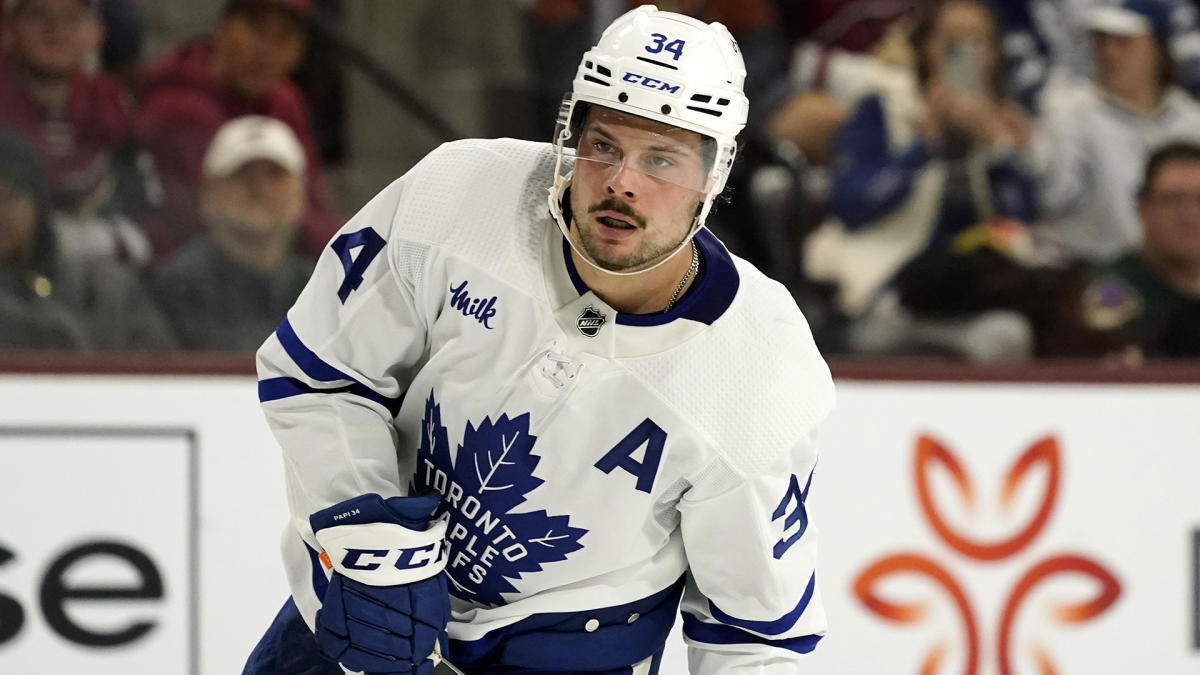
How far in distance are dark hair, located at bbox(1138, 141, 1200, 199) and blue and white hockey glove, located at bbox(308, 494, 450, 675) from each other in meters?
2.04

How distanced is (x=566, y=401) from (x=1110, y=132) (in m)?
1.95

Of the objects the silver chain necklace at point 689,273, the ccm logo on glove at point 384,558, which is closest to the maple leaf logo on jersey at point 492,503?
the ccm logo on glove at point 384,558

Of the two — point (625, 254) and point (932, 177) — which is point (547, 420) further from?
point (932, 177)

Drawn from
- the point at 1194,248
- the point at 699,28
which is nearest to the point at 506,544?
the point at 699,28

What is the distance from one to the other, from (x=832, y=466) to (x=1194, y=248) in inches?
38.2

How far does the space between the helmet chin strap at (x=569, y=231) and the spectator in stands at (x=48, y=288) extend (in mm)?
1404

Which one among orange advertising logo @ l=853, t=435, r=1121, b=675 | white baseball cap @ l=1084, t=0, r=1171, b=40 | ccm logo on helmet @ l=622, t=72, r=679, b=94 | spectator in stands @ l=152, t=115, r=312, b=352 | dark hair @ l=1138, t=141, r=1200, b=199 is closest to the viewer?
ccm logo on helmet @ l=622, t=72, r=679, b=94

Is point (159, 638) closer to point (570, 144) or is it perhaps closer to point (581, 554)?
point (581, 554)

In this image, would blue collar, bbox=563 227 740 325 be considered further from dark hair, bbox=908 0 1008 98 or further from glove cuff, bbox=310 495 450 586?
dark hair, bbox=908 0 1008 98

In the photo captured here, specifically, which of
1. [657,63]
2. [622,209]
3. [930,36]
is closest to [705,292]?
[622,209]

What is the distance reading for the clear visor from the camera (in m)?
1.65

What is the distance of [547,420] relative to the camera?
172 centimetres

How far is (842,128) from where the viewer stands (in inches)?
127

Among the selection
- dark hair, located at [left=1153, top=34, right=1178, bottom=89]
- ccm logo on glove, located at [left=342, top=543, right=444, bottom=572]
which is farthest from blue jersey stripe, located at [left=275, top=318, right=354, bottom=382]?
dark hair, located at [left=1153, top=34, right=1178, bottom=89]
